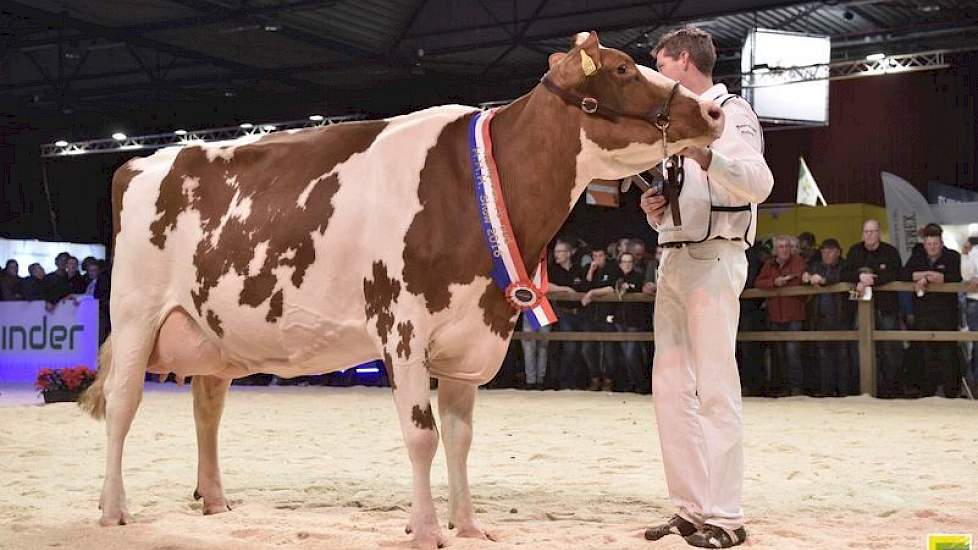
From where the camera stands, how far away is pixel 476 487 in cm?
570

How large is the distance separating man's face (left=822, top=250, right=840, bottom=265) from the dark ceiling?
19.7ft

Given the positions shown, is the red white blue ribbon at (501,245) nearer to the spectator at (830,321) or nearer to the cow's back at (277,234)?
the cow's back at (277,234)

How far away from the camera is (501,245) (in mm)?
4137

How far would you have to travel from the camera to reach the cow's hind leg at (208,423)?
505 centimetres

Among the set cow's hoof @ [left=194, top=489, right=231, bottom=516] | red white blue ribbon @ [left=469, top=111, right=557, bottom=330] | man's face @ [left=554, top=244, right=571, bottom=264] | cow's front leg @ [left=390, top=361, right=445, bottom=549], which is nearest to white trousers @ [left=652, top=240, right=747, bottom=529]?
red white blue ribbon @ [left=469, top=111, right=557, bottom=330]

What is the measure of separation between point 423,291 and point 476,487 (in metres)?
1.92

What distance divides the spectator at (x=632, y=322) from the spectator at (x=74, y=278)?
858 cm

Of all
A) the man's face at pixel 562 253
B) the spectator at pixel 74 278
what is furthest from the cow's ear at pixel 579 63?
the spectator at pixel 74 278

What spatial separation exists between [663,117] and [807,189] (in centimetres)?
1683

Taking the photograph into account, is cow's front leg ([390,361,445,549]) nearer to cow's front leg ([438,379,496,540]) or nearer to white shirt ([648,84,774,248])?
cow's front leg ([438,379,496,540])

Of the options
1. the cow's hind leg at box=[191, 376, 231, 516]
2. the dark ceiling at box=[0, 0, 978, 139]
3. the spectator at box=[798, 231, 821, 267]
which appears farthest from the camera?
the dark ceiling at box=[0, 0, 978, 139]

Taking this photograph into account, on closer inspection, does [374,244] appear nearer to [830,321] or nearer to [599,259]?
[830,321]

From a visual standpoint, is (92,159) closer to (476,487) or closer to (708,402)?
(476,487)

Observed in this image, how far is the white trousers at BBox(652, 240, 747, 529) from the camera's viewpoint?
13.5 ft
